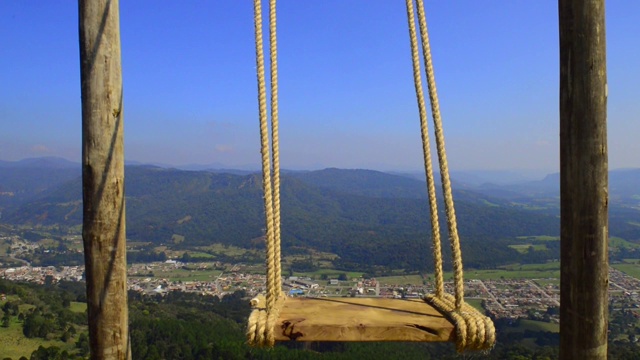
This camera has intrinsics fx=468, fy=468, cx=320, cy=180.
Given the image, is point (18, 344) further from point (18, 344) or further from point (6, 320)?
point (6, 320)

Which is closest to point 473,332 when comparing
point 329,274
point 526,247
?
point 329,274

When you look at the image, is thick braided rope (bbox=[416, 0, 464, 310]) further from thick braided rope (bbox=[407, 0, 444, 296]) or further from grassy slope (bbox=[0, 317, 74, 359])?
grassy slope (bbox=[0, 317, 74, 359])

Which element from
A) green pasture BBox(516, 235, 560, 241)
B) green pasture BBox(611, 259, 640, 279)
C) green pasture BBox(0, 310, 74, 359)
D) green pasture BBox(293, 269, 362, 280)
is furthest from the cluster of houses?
green pasture BBox(516, 235, 560, 241)

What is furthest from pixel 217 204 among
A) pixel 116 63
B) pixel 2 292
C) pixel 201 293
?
pixel 116 63

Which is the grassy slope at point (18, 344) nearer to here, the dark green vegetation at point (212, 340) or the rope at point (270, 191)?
the dark green vegetation at point (212, 340)

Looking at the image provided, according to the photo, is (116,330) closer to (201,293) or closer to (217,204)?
(201,293)

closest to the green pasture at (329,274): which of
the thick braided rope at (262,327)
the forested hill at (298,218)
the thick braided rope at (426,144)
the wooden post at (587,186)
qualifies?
the forested hill at (298,218)
